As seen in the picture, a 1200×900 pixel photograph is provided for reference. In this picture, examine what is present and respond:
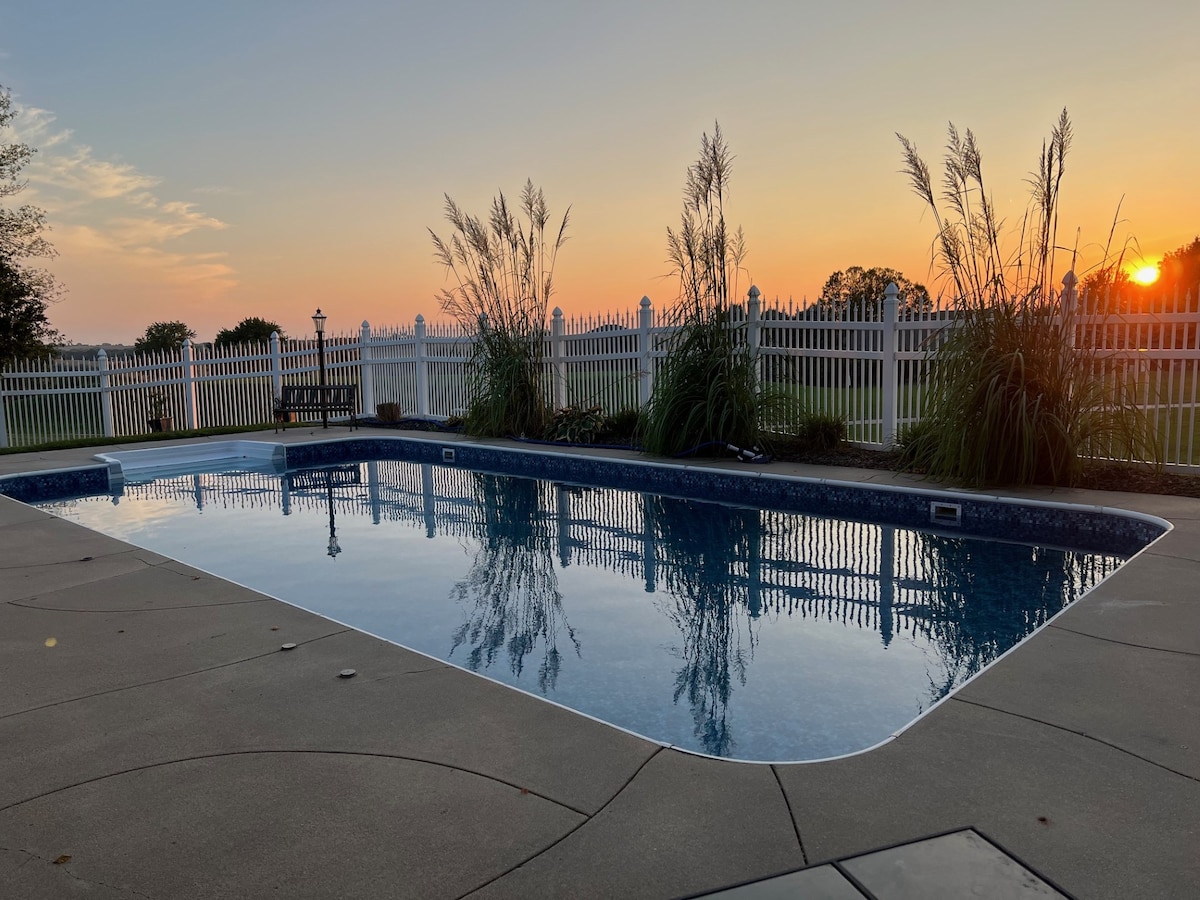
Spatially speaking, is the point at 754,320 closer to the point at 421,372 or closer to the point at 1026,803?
the point at 421,372

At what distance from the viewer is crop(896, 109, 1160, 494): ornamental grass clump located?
5398 mm

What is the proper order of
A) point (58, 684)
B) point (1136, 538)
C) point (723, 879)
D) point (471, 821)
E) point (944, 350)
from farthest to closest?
point (944, 350) → point (1136, 538) → point (58, 684) → point (471, 821) → point (723, 879)

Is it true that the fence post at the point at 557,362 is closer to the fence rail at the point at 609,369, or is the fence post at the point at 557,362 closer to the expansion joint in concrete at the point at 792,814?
the fence rail at the point at 609,369

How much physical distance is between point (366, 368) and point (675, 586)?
9.29 metres

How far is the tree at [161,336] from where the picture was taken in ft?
71.9

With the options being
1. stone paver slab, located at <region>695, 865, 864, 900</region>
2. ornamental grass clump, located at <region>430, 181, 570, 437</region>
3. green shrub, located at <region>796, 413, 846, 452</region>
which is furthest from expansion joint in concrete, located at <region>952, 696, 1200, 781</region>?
ornamental grass clump, located at <region>430, 181, 570, 437</region>

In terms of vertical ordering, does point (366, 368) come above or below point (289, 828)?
above

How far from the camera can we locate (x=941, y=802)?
1.77 m

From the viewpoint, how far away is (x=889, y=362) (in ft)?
23.4

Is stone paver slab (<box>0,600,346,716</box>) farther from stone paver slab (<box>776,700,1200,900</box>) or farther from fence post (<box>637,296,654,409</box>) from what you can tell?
fence post (<box>637,296,654,409</box>)

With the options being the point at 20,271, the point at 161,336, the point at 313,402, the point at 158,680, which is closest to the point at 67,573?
the point at 158,680

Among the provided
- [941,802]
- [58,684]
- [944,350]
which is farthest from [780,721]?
[944,350]

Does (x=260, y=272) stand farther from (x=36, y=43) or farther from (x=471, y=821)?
(x=471, y=821)

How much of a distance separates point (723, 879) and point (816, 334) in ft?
21.7
